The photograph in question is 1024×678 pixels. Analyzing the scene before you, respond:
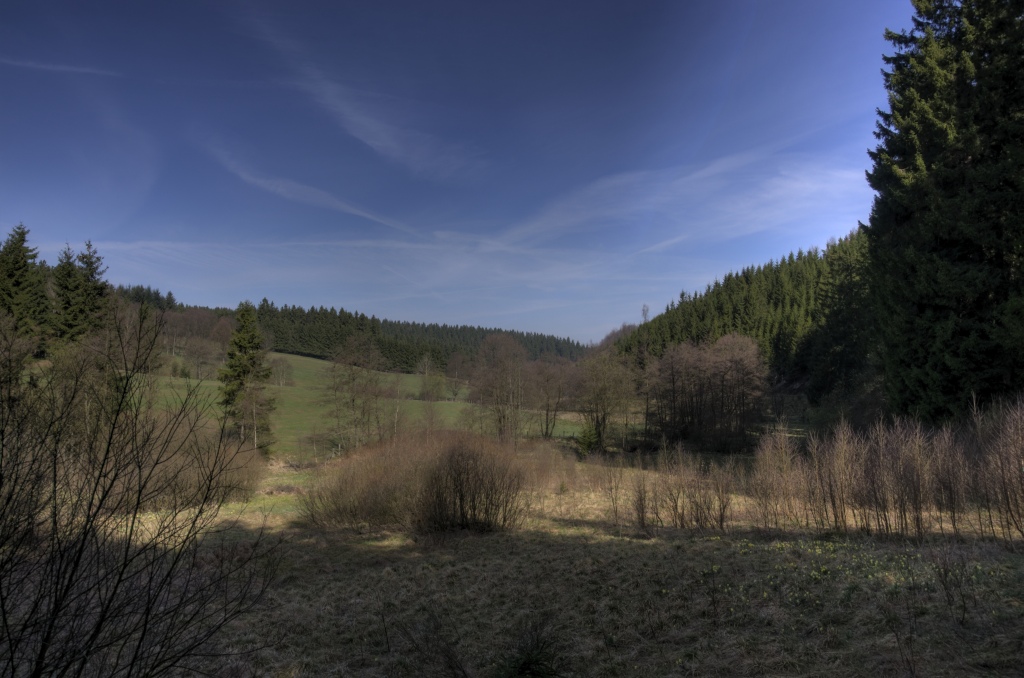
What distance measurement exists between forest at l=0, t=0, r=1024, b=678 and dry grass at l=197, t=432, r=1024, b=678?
59mm

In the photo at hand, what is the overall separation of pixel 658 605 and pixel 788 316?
248 ft

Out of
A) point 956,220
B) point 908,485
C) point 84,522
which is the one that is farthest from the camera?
point 956,220

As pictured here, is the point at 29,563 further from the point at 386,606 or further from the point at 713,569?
the point at 713,569

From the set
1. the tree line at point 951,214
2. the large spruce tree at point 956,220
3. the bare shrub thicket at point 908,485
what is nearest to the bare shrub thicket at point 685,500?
the bare shrub thicket at point 908,485

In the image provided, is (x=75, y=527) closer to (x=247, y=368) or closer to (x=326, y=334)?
(x=247, y=368)

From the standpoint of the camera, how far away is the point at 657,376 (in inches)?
1902

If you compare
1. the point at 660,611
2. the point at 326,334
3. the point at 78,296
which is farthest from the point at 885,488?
the point at 326,334

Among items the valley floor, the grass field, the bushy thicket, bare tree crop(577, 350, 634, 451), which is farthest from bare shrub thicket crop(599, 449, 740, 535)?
bare tree crop(577, 350, 634, 451)

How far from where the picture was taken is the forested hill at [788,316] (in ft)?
155

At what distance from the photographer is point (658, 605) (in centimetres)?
768

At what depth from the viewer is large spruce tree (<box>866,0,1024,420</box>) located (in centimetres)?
1548

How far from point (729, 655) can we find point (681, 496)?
817 centimetres

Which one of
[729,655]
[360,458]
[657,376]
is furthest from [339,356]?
[729,655]

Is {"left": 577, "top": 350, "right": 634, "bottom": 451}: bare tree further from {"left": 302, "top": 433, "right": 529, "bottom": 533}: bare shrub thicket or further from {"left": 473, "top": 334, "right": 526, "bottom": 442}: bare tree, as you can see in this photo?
{"left": 302, "top": 433, "right": 529, "bottom": 533}: bare shrub thicket
